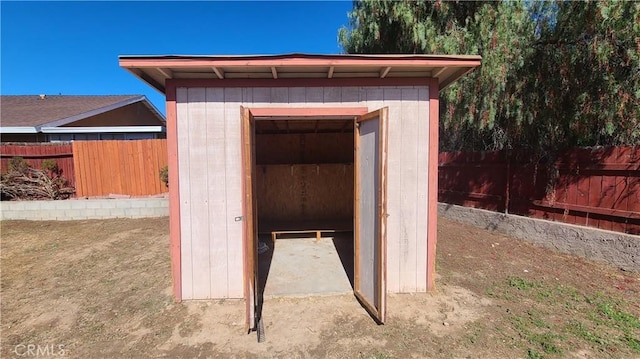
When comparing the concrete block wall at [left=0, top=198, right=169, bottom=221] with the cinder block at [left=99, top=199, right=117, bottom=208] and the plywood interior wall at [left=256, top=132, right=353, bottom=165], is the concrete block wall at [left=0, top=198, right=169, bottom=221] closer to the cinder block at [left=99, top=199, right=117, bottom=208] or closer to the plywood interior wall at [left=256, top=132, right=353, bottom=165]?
the cinder block at [left=99, top=199, right=117, bottom=208]

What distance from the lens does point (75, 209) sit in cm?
772

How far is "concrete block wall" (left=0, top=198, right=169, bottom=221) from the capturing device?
7629 mm

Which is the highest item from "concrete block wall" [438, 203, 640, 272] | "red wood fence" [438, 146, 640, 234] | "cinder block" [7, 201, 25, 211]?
"red wood fence" [438, 146, 640, 234]

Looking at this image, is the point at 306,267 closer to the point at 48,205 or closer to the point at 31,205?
the point at 48,205

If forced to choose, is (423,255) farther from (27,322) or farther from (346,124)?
(27,322)

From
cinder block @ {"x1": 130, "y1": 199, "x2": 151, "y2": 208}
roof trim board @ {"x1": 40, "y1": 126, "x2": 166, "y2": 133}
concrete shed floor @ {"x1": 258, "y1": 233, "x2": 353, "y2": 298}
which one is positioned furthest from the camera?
roof trim board @ {"x1": 40, "y1": 126, "x2": 166, "y2": 133}

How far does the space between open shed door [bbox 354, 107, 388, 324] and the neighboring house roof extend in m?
12.2

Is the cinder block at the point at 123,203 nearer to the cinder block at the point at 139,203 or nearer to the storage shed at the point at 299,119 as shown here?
the cinder block at the point at 139,203

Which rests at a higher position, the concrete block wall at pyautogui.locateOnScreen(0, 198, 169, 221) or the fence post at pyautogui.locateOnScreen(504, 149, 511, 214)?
the fence post at pyautogui.locateOnScreen(504, 149, 511, 214)

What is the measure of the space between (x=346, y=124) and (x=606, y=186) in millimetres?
4442

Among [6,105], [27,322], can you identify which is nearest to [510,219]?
[27,322]

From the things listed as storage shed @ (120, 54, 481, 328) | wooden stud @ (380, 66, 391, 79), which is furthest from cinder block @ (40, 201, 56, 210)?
wooden stud @ (380, 66, 391, 79)

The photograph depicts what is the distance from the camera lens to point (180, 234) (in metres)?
3.58

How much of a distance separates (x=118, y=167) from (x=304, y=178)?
5750 mm
